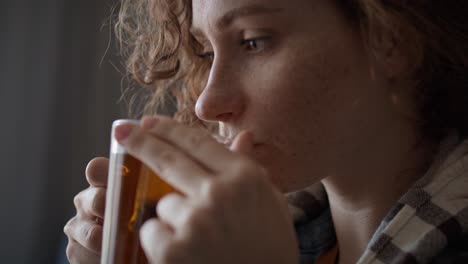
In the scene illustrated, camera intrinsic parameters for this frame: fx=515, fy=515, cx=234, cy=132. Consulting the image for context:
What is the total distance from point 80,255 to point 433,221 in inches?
25.2

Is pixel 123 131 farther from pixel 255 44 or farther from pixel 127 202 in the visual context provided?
pixel 255 44

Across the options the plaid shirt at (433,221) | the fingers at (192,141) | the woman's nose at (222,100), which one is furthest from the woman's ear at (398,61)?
the fingers at (192,141)

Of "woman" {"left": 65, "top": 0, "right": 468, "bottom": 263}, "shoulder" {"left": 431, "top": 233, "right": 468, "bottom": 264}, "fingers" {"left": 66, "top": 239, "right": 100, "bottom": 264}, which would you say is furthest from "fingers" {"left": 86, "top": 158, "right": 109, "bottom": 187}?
"shoulder" {"left": 431, "top": 233, "right": 468, "bottom": 264}

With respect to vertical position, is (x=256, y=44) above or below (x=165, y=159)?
above

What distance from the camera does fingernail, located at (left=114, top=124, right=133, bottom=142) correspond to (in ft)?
2.19

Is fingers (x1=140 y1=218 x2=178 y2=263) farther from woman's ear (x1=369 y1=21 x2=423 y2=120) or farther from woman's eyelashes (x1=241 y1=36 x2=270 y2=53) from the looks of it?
woman's ear (x1=369 y1=21 x2=423 y2=120)

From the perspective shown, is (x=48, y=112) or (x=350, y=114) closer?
(x=350, y=114)

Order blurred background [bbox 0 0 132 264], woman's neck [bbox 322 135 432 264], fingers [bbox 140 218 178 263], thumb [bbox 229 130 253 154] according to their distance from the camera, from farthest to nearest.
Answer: blurred background [bbox 0 0 132 264] < woman's neck [bbox 322 135 432 264] < thumb [bbox 229 130 253 154] < fingers [bbox 140 218 178 263]

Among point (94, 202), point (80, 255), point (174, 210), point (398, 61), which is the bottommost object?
point (80, 255)

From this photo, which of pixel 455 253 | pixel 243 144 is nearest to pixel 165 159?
pixel 243 144

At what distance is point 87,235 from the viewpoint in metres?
0.95

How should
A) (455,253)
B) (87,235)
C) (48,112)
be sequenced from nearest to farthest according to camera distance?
(455,253)
(87,235)
(48,112)

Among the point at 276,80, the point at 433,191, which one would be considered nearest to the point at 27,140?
the point at 276,80

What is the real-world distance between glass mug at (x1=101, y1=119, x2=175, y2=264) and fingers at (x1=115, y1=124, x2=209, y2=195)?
0.02 meters
